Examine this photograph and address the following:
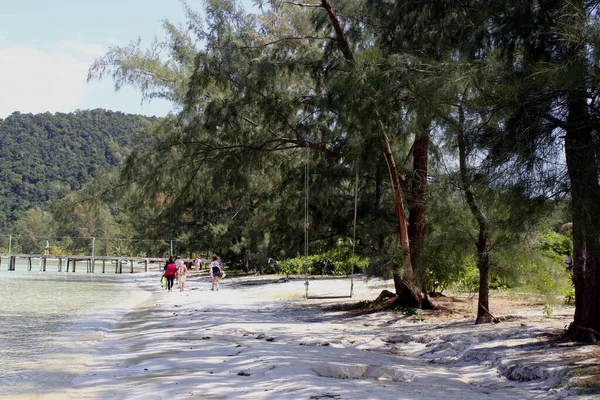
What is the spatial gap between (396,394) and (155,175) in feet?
34.7

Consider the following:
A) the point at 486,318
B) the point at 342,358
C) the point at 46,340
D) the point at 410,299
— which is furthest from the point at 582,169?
the point at 46,340

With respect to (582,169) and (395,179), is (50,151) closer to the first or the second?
(395,179)

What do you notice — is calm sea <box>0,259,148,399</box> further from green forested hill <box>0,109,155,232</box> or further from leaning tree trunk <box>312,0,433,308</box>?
green forested hill <box>0,109,155,232</box>

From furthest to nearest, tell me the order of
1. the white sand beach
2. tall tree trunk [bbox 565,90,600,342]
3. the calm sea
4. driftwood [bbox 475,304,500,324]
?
driftwood [bbox 475,304,500,324] → the calm sea → the white sand beach → tall tree trunk [bbox 565,90,600,342]

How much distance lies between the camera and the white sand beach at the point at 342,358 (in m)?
6.75

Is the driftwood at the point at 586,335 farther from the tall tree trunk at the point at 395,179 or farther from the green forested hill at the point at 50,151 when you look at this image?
the green forested hill at the point at 50,151

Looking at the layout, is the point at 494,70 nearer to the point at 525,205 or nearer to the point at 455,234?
the point at 525,205

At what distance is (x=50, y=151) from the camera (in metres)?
146

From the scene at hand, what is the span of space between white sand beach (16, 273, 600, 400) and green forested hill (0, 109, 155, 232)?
4698 inches

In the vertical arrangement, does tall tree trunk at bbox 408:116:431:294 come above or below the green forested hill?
below

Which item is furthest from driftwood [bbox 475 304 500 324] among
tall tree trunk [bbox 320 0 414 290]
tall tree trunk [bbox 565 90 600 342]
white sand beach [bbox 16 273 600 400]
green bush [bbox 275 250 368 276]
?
green bush [bbox 275 250 368 276]

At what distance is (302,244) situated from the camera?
1802cm

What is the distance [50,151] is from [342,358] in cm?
15136

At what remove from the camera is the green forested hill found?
13238 centimetres
